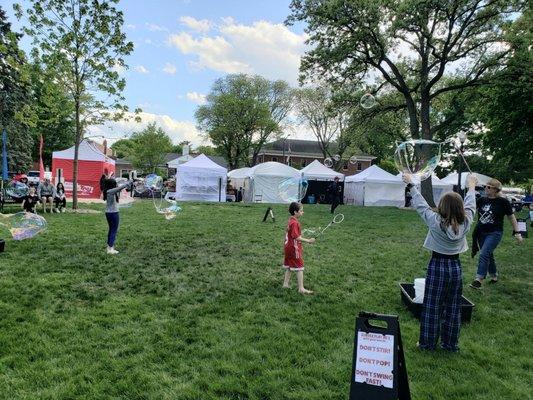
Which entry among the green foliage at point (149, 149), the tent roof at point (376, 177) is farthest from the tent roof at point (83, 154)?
the green foliage at point (149, 149)

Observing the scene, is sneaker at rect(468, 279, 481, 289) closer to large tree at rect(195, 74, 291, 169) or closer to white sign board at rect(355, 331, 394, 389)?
white sign board at rect(355, 331, 394, 389)

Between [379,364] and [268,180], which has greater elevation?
[268,180]

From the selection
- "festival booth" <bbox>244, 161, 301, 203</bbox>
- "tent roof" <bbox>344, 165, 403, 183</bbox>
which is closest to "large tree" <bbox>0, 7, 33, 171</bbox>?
"festival booth" <bbox>244, 161, 301, 203</bbox>

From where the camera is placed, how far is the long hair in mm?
4121

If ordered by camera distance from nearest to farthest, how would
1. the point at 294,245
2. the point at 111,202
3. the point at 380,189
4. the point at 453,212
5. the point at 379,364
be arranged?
the point at 379,364 → the point at 453,212 → the point at 294,245 → the point at 111,202 → the point at 380,189

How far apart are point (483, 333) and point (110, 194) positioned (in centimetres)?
712

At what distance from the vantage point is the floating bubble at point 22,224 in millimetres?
6340

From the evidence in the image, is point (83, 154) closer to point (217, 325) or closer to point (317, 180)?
Result: point (317, 180)

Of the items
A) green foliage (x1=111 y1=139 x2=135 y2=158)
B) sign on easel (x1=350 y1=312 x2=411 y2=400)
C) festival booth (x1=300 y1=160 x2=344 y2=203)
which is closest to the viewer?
sign on easel (x1=350 y1=312 x2=411 y2=400)

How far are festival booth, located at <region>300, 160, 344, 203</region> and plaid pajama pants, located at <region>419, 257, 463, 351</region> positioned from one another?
26138mm

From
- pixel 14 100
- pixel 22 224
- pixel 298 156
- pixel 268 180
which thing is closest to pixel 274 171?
pixel 268 180

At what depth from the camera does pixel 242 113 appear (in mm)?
56219

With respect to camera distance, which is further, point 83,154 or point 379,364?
point 83,154

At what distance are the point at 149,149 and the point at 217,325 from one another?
52656 millimetres
